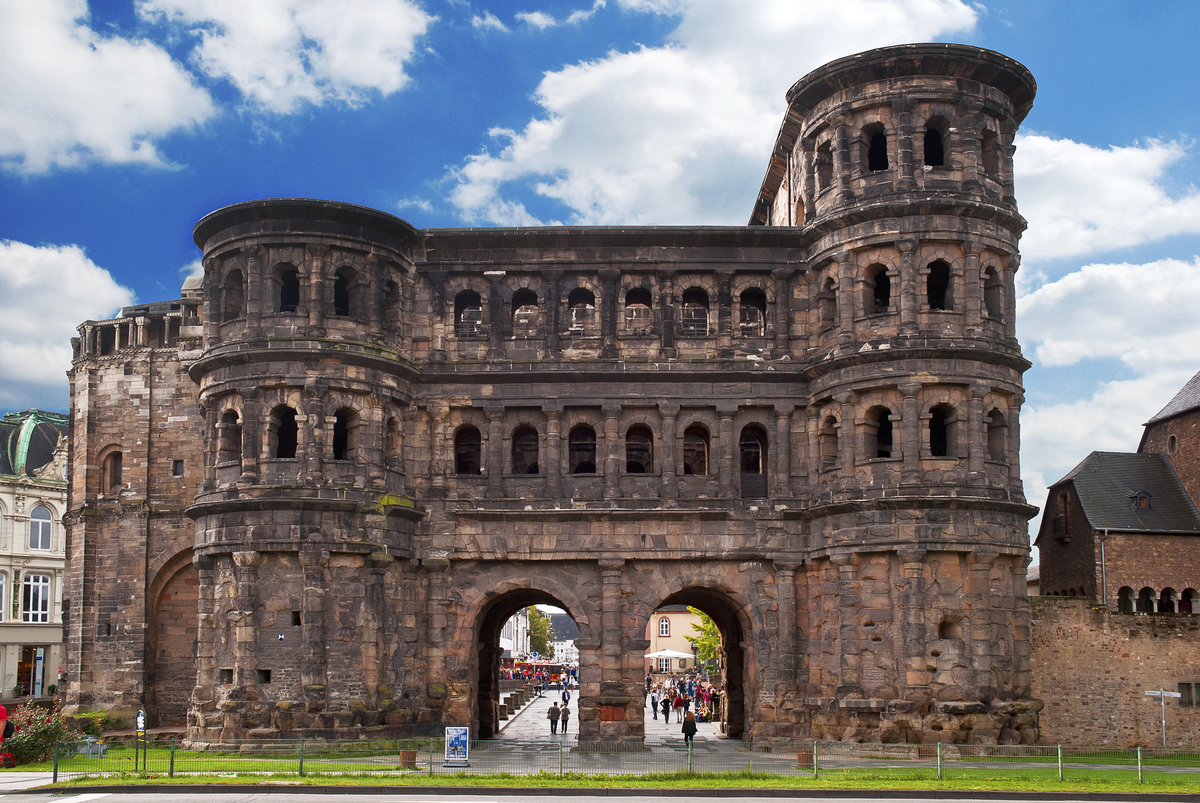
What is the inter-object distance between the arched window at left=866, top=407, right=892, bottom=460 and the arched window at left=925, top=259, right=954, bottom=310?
3.64 metres

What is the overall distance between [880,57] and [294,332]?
1962 centimetres

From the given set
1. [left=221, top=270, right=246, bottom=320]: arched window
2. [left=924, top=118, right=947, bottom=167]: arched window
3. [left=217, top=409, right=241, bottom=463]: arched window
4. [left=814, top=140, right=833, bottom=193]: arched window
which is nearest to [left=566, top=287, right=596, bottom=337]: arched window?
[left=814, top=140, right=833, bottom=193]: arched window

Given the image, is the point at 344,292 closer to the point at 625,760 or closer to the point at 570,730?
the point at 625,760

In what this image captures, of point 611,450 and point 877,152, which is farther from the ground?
point 877,152

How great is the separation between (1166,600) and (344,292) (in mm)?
32903

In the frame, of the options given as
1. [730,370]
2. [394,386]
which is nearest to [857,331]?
[730,370]

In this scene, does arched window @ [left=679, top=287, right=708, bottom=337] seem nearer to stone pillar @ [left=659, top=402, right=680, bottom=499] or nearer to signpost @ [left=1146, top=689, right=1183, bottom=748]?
stone pillar @ [left=659, top=402, right=680, bottom=499]

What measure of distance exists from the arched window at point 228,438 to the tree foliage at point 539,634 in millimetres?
95259

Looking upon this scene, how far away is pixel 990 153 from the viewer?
1442 inches

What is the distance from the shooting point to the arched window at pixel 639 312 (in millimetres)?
37656

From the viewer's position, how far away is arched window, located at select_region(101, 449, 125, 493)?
140 ft

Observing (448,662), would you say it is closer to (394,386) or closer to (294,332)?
(394,386)

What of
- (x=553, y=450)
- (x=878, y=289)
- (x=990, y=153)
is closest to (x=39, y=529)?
(x=553, y=450)

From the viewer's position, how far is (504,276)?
124 feet
